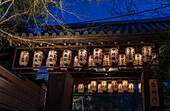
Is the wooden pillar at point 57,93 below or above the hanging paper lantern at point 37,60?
below

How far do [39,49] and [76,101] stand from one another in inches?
517

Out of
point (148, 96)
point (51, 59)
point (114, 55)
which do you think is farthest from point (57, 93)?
point (148, 96)

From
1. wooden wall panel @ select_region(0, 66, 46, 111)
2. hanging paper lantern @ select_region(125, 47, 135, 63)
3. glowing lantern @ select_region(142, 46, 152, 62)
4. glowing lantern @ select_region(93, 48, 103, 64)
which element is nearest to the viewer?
wooden wall panel @ select_region(0, 66, 46, 111)

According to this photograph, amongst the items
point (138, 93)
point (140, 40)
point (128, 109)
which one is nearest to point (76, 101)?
point (128, 109)

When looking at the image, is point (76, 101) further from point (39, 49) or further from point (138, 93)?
point (39, 49)

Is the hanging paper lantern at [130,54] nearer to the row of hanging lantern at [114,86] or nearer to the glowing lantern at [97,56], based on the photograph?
the glowing lantern at [97,56]

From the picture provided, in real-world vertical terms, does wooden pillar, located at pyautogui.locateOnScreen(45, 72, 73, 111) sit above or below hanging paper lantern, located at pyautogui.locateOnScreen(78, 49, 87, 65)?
below

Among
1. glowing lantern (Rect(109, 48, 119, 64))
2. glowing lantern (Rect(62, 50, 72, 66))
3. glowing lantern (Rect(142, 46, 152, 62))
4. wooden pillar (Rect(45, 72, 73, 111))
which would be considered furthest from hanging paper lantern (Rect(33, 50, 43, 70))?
glowing lantern (Rect(142, 46, 152, 62))

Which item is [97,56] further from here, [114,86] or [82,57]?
[114,86]

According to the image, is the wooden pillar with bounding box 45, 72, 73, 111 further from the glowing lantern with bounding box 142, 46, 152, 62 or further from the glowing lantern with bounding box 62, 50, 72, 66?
the glowing lantern with bounding box 142, 46, 152, 62

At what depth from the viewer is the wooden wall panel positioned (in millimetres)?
6398

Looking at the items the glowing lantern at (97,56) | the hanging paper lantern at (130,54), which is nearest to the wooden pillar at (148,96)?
the hanging paper lantern at (130,54)

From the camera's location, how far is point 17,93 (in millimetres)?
7207

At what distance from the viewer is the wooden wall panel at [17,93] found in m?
6.40
